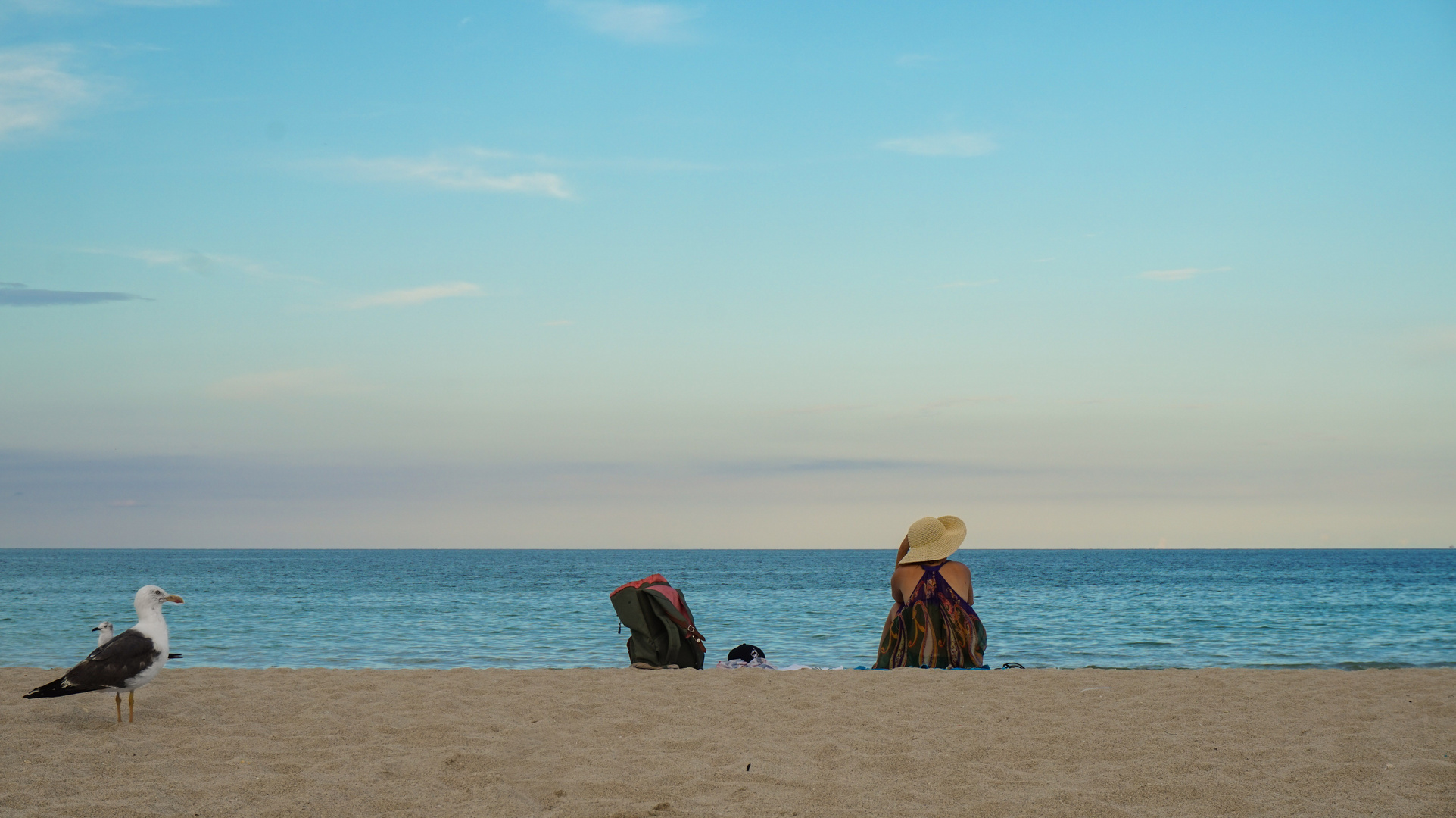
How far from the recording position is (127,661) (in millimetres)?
6941

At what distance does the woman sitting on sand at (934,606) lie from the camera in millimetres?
10492

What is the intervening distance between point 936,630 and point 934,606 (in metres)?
0.25

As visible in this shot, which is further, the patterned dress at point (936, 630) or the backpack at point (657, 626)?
the backpack at point (657, 626)

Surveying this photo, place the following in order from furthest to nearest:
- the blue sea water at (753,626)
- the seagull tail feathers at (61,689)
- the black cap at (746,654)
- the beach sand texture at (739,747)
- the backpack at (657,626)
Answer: the blue sea water at (753,626) → the black cap at (746,654) → the backpack at (657,626) → the seagull tail feathers at (61,689) → the beach sand texture at (739,747)

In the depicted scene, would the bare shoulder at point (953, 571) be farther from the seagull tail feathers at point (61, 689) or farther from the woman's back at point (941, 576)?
the seagull tail feathers at point (61, 689)

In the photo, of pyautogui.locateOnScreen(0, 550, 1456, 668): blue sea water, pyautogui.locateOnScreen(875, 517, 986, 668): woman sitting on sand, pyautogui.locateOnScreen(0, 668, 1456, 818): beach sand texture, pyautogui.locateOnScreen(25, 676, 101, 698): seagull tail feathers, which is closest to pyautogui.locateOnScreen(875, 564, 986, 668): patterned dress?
pyautogui.locateOnScreen(875, 517, 986, 668): woman sitting on sand

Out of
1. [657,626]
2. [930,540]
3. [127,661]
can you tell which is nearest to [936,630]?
[930,540]

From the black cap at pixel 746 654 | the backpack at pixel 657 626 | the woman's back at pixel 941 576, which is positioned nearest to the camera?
the woman's back at pixel 941 576

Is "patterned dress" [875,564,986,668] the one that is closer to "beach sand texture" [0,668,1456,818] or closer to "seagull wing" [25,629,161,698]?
"beach sand texture" [0,668,1456,818]

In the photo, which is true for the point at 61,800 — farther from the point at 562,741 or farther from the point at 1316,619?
the point at 1316,619

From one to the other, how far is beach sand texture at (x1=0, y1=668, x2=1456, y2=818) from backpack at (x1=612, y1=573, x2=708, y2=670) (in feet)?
4.17

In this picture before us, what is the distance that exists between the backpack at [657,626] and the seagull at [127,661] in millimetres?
4821

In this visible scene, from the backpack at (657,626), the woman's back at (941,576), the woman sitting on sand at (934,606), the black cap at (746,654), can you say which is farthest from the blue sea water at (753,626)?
the woman's back at (941,576)

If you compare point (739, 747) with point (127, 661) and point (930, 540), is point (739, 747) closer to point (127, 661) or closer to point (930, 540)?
point (127, 661)
